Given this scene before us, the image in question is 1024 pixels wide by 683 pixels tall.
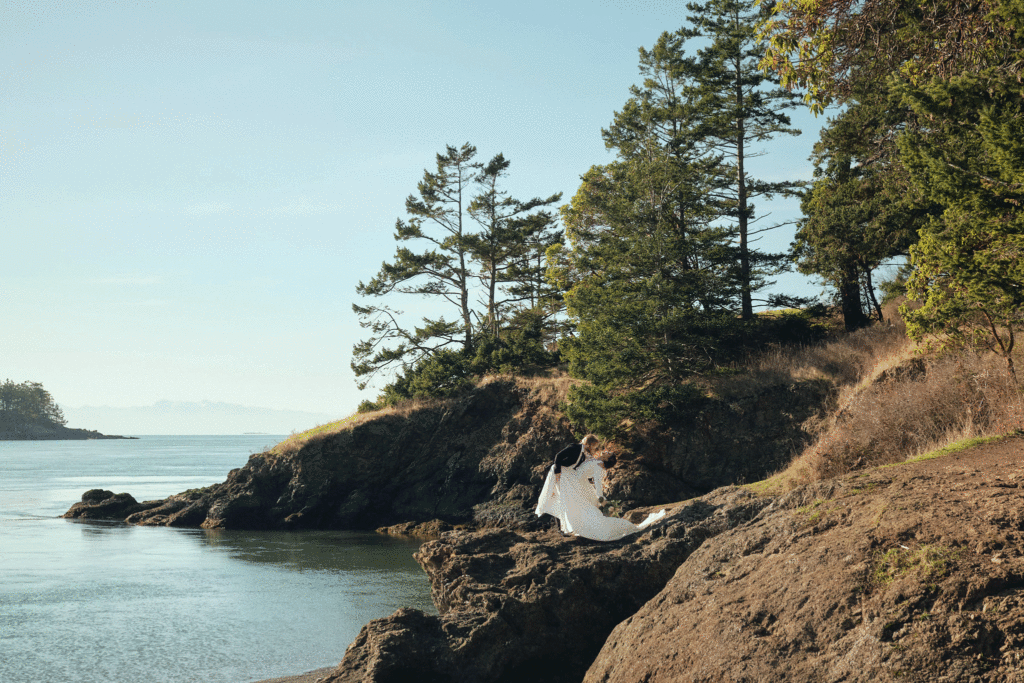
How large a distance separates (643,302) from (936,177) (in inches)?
541

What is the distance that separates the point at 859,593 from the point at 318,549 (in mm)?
21851

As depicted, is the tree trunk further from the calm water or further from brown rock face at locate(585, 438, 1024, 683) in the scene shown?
brown rock face at locate(585, 438, 1024, 683)

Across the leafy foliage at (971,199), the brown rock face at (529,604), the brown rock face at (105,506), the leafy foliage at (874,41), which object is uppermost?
the leafy foliage at (874,41)

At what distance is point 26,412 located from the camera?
169 metres

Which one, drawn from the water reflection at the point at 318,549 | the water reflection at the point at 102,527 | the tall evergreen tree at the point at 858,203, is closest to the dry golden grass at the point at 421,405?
the water reflection at the point at 318,549

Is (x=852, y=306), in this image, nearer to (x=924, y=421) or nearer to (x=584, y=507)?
(x=924, y=421)

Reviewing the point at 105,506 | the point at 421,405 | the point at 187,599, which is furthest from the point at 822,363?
the point at 105,506

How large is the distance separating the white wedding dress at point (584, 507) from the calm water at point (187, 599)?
4.50 m

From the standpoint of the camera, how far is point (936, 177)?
1220cm

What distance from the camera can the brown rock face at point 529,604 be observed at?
8.54m

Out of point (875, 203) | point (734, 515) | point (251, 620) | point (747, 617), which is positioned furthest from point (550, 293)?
point (747, 617)

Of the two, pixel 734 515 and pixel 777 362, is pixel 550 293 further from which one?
pixel 734 515

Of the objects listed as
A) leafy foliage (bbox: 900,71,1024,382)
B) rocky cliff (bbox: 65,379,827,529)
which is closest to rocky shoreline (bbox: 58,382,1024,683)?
leafy foliage (bbox: 900,71,1024,382)

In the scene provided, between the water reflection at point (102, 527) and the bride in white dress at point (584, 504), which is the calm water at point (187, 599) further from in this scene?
the bride in white dress at point (584, 504)
